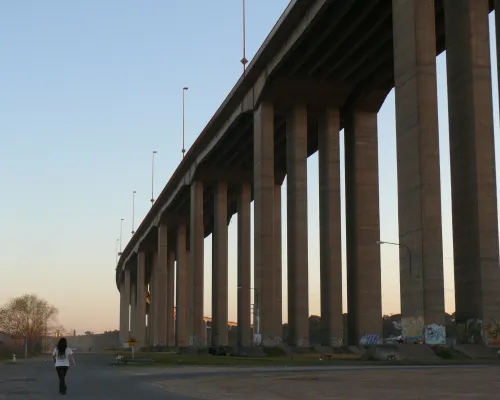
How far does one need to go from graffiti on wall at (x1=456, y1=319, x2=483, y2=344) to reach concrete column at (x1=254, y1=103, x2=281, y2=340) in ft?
81.1

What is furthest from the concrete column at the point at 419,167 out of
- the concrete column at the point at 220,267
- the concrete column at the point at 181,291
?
the concrete column at the point at 181,291

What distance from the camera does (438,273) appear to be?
41.1 metres

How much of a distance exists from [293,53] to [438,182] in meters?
22.6

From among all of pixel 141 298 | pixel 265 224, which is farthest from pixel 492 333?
pixel 141 298


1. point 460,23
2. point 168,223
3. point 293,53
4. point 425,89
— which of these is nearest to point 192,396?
point 425,89

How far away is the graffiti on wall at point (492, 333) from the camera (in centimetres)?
4110

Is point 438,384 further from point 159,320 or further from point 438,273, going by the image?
point 159,320

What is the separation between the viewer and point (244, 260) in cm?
9325

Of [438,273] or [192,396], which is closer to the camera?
[192,396]

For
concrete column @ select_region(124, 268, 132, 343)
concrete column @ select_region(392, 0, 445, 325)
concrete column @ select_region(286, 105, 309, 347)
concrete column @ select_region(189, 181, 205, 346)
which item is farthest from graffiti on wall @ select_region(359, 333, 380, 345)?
concrete column @ select_region(124, 268, 132, 343)

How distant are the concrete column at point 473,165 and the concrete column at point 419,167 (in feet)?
9.89

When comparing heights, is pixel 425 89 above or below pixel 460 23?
below

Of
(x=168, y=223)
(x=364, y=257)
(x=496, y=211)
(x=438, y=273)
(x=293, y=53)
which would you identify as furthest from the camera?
(x=168, y=223)

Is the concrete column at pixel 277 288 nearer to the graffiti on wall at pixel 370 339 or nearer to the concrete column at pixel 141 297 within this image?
the graffiti on wall at pixel 370 339
